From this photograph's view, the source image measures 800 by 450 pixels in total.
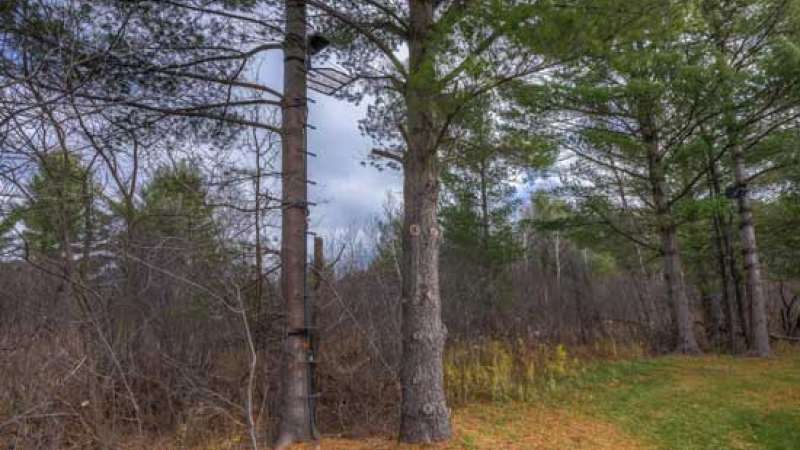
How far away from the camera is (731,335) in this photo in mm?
9891

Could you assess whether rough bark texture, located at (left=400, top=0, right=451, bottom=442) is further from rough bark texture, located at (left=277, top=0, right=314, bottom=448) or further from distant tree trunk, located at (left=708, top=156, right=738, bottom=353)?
distant tree trunk, located at (left=708, top=156, right=738, bottom=353)

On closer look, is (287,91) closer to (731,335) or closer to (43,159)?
(43,159)

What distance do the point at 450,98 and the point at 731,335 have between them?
9.20 meters

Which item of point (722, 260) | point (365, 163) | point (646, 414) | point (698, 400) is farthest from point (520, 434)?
point (722, 260)

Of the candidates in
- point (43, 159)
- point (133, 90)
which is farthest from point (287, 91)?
point (43, 159)

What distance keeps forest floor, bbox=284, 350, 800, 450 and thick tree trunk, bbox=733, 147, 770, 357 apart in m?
0.86

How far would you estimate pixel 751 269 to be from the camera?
8.77 meters

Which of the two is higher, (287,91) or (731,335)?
(287,91)

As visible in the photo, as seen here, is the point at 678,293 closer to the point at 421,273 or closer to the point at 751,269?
the point at 751,269

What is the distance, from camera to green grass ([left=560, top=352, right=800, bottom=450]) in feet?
16.0

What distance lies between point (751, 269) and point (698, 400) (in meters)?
3.98

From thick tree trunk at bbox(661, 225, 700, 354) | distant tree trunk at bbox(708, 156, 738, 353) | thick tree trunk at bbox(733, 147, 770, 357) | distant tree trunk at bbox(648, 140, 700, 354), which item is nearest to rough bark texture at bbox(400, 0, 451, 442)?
distant tree trunk at bbox(648, 140, 700, 354)

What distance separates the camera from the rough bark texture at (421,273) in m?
4.14

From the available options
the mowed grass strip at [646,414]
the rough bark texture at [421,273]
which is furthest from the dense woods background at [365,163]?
the mowed grass strip at [646,414]
